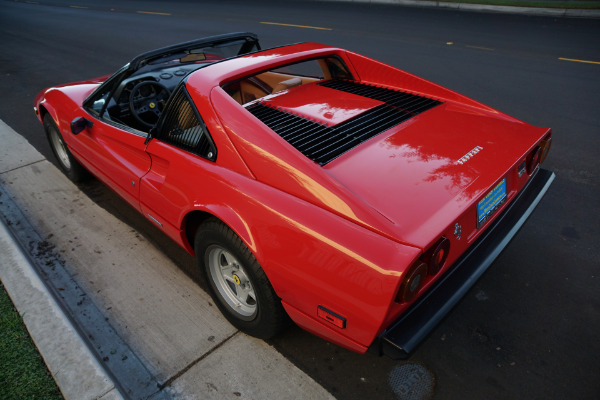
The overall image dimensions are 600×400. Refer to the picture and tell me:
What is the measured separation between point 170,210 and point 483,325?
2112 mm

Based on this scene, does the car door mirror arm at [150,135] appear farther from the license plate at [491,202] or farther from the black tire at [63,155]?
the license plate at [491,202]

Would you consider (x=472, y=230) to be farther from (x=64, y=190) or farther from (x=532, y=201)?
(x=64, y=190)

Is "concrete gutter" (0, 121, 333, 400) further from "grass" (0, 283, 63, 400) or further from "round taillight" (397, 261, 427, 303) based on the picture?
"round taillight" (397, 261, 427, 303)

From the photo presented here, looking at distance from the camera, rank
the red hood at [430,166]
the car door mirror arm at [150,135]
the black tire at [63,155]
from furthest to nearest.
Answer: the black tire at [63,155] < the car door mirror arm at [150,135] < the red hood at [430,166]

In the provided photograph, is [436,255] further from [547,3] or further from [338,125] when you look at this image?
[547,3]

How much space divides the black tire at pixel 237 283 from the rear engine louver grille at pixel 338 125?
25.4 inches

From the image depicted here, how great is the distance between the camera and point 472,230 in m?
2.22

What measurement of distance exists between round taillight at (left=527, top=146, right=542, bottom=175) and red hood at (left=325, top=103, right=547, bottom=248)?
87mm

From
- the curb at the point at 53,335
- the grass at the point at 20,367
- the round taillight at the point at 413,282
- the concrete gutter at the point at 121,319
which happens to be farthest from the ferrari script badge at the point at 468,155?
the grass at the point at 20,367

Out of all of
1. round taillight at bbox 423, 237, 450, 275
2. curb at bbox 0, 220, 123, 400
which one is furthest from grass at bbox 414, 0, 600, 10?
curb at bbox 0, 220, 123, 400

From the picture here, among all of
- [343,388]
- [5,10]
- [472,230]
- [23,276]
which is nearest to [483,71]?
[472,230]

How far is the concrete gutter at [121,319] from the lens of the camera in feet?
7.91

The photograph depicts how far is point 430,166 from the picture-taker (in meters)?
2.31

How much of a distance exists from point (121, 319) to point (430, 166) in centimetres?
220
